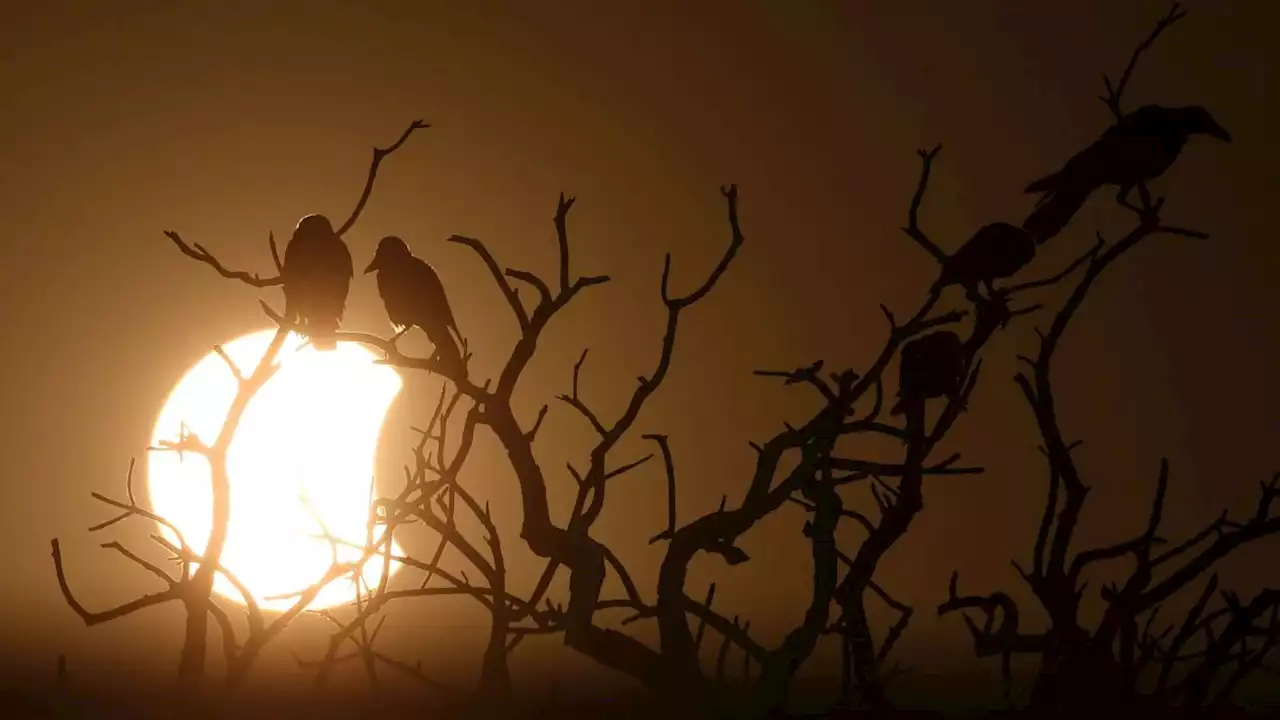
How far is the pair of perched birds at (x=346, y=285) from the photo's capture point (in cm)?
412

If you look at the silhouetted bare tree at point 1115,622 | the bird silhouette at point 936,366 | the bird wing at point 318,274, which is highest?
the bird wing at point 318,274

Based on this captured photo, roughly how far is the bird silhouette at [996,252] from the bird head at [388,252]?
196 centimetres

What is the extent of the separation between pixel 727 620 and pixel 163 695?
4.72 feet

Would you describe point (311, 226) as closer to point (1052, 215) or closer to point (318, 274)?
point (318, 274)

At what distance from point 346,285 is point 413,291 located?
1.29ft

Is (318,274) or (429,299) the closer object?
(429,299)

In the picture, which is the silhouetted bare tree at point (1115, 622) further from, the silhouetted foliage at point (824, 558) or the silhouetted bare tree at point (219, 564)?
the silhouetted bare tree at point (219, 564)

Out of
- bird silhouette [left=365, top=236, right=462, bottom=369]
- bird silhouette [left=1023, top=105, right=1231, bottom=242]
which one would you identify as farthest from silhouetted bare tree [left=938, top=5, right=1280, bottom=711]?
bird silhouette [left=365, top=236, right=462, bottom=369]

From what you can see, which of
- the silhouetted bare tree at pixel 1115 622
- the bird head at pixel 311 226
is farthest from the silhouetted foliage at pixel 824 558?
the bird head at pixel 311 226

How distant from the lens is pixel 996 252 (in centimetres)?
339

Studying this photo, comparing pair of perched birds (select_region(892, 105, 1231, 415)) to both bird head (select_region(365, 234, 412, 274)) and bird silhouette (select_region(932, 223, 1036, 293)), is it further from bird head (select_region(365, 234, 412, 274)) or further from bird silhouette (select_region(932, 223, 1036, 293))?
bird head (select_region(365, 234, 412, 274))

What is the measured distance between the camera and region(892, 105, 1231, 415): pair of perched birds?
2.99 m

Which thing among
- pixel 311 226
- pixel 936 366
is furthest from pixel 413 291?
pixel 936 366

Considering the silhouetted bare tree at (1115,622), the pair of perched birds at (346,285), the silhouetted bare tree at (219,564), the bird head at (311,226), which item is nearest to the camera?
the silhouetted bare tree at (1115,622)
